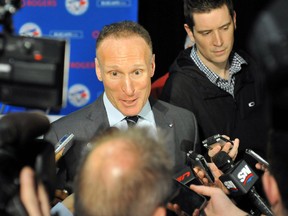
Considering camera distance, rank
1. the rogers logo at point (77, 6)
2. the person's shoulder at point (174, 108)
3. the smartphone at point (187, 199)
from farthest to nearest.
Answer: the rogers logo at point (77, 6) < the person's shoulder at point (174, 108) < the smartphone at point (187, 199)

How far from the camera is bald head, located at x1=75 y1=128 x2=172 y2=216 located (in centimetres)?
118

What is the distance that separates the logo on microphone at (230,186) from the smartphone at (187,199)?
0.58 ft

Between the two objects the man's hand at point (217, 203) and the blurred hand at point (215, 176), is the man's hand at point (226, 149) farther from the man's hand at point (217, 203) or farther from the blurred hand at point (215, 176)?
the man's hand at point (217, 203)

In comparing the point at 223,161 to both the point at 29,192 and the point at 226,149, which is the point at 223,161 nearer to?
the point at 226,149

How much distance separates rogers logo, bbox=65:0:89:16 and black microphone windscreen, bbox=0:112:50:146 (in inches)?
97.9

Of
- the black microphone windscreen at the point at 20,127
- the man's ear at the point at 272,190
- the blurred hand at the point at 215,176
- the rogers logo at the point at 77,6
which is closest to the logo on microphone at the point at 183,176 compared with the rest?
the blurred hand at the point at 215,176

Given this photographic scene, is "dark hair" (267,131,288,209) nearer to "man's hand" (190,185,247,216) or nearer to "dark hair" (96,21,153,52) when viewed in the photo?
"man's hand" (190,185,247,216)

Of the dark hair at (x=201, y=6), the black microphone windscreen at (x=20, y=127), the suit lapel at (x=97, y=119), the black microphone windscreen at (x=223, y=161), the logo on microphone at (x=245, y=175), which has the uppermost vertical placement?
the dark hair at (x=201, y=6)

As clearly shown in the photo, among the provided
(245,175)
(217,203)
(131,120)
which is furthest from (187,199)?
(131,120)

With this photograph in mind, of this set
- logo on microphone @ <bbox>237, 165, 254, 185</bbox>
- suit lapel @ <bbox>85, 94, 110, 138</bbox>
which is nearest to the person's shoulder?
suit lapel @ <bbox>85, 94, 110, 138</bbox>

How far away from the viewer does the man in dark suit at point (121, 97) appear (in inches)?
92.8

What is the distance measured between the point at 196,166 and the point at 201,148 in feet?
1.60

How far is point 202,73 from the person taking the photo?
2.91 metres

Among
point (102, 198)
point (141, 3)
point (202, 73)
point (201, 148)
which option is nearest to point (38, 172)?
point (102, 198)
